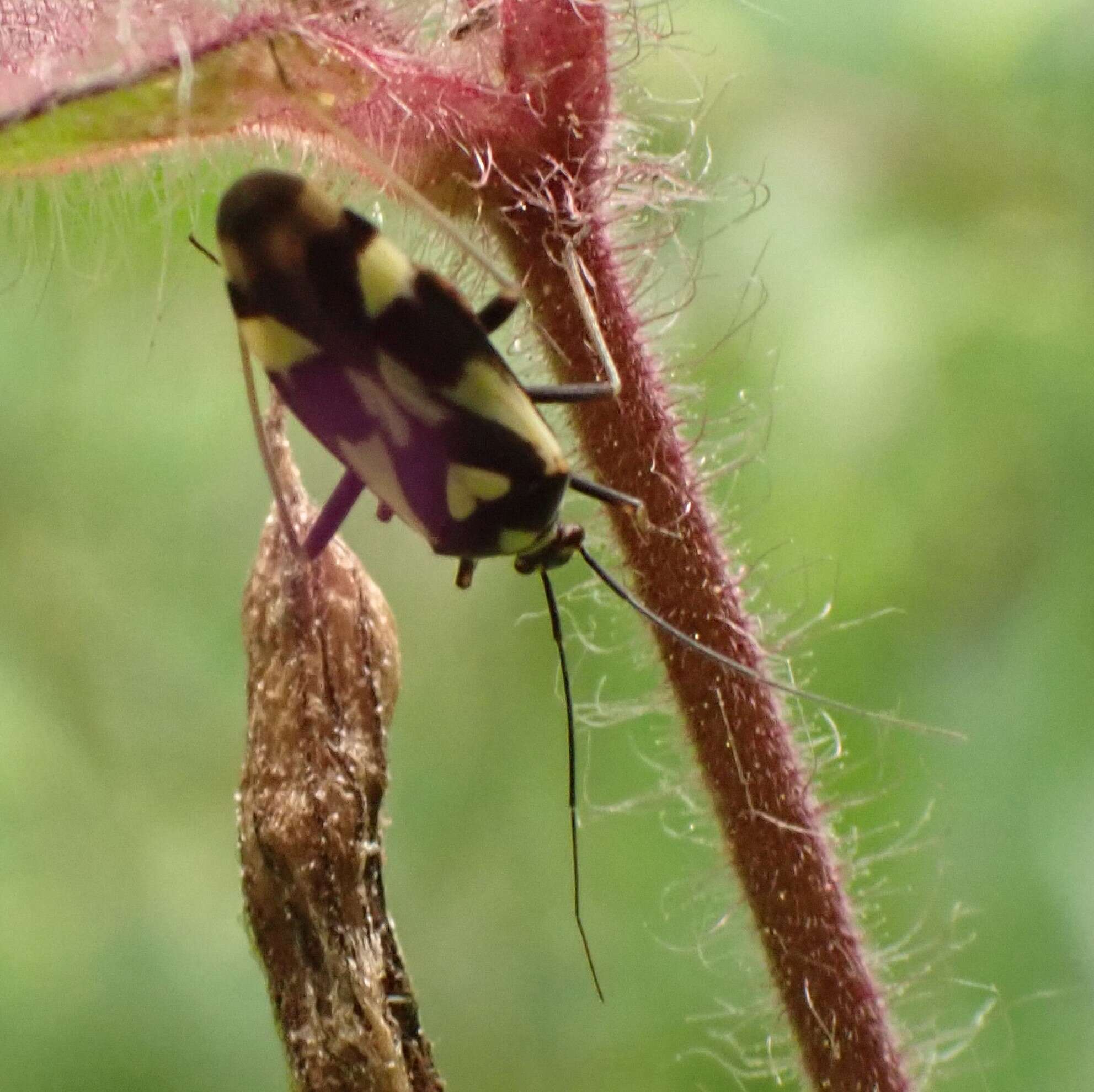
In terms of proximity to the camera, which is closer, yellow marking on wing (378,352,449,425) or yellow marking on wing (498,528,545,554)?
yellow marking on wing (378,352,449,425)

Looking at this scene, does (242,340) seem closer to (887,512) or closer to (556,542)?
(556,542)

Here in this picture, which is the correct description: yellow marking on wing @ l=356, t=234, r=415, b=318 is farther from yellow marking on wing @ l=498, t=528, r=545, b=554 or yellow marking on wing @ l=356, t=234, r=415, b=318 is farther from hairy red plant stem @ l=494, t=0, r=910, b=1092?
yellow marking on wing @ l=498, t=528, r=545, b=554

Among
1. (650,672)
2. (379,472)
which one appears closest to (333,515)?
(379,472)

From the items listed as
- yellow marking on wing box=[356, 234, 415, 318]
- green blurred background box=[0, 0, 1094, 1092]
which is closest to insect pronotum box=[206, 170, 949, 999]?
yellow marking on wing box=[356, 234, 415, 318]

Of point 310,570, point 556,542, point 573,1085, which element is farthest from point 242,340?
point 573,1085

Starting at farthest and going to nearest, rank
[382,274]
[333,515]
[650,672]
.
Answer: [650,672], [333,515], [382,274]

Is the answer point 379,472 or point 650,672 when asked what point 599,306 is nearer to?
point 379,472

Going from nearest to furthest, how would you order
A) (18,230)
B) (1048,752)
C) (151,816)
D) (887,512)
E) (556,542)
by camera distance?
1. (18,230)
2. (556,542)
3. (1048,752)
4. (887,512)
5. (151,816)
